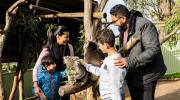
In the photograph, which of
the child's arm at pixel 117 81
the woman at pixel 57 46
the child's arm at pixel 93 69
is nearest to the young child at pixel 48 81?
the woman at pixel 57 46

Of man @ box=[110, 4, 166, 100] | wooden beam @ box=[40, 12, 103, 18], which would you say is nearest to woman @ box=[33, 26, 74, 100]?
man @ box=[110, 4, 166, 100]

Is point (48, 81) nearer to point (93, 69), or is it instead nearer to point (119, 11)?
point (93, 69)

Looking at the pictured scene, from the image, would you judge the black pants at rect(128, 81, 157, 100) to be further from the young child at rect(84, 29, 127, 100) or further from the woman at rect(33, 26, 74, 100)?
the woman at rect(33, 26, 74, 100)

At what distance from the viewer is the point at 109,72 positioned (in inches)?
168

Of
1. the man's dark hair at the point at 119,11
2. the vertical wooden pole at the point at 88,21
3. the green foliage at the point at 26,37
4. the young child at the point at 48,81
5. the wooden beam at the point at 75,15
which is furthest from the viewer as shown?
the green foliage at the point at 26,37

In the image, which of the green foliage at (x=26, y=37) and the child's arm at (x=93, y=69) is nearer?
the child's arm at (x=93, y=69)

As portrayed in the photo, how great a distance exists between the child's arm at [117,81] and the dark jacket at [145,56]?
0.30 ft

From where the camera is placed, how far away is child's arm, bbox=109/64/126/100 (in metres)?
4.24

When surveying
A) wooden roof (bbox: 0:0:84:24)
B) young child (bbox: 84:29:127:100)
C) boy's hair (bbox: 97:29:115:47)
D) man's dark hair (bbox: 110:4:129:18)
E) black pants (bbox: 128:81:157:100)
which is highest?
wooden roof (bbox: 0:0:84:24)

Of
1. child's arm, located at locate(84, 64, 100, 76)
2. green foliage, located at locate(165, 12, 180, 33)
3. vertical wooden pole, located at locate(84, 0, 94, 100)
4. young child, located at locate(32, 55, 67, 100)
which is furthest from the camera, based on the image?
green foliage, located at locate(165, 12, 180, 33)

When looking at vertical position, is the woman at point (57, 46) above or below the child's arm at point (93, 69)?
above

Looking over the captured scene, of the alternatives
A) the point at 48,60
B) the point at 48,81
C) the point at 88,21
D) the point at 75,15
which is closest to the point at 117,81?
the point at 48,60

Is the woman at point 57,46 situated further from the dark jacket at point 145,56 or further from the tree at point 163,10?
the tree at point 163,10

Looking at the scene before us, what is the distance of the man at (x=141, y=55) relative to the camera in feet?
13.6
